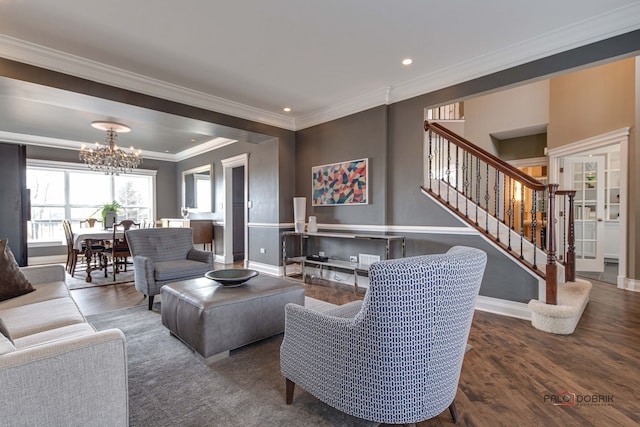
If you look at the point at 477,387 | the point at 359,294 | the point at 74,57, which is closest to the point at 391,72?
the point at 359,294

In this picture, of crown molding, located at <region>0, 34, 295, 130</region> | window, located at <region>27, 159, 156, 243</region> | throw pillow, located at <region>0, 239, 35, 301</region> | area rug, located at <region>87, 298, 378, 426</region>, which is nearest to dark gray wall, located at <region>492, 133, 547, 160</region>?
crown molding, located at <region>0, 34, 295, 130</region>

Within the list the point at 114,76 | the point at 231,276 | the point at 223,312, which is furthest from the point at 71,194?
the point at 223,312

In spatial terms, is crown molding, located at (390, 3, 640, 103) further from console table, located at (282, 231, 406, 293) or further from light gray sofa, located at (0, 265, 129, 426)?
Answer: light gray sofa, located at (0, 265, 129, 426)

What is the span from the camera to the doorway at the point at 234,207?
20.6 feet

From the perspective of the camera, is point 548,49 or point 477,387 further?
point 548,49

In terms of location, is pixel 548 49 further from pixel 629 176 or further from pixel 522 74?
pixel 629 176

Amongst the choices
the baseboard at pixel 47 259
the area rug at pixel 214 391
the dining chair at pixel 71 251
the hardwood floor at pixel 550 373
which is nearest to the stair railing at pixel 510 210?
the hardwood floor at pixel 550 373

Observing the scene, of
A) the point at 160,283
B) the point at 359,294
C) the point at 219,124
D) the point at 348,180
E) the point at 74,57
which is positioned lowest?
the point at 359,294

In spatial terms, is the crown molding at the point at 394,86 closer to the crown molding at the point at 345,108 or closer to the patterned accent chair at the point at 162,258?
the crown molding at the point at 345,108

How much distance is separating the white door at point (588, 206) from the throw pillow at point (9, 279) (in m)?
7.46

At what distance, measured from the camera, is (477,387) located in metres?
1.78

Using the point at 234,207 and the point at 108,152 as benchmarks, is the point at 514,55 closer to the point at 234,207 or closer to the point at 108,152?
the point at 234,207

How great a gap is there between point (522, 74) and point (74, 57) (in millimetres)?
4570

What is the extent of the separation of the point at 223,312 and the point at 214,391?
→ 488 millimetres
